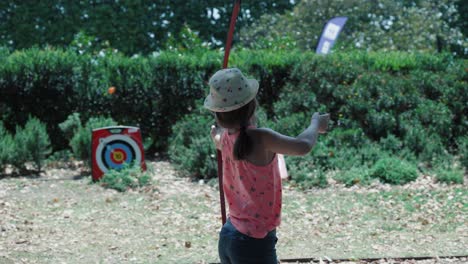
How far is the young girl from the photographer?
304cm

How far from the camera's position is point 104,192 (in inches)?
340

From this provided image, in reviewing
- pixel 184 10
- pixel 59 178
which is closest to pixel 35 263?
pixel 59 178

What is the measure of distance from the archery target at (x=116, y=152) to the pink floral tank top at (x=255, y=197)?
20.5 ft

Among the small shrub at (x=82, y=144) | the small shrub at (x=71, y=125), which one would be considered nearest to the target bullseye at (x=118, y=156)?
the small shrub at (x=82, y=144)

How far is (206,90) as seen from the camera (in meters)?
11.1

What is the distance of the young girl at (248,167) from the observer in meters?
3.04

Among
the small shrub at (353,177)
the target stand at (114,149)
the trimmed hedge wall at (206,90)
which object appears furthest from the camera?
the trimmed hedge wall at (206,90)

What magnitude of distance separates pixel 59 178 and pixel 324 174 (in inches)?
134

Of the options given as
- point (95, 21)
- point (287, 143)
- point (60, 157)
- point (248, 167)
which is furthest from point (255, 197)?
point (95, 21)

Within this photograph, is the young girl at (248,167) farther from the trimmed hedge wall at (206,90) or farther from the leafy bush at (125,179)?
the trimmed hedge wall at (206,90)

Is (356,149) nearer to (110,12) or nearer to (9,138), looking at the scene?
(9,138)

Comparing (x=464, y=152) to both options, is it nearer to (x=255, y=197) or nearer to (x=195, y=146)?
(x=195, y=146)

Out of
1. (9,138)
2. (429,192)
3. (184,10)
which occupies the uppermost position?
(184,10)

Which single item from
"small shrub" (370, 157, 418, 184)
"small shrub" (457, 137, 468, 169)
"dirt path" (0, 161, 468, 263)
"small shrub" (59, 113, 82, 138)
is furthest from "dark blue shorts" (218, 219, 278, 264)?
"small shrub" (59, 113, 82, 138)
